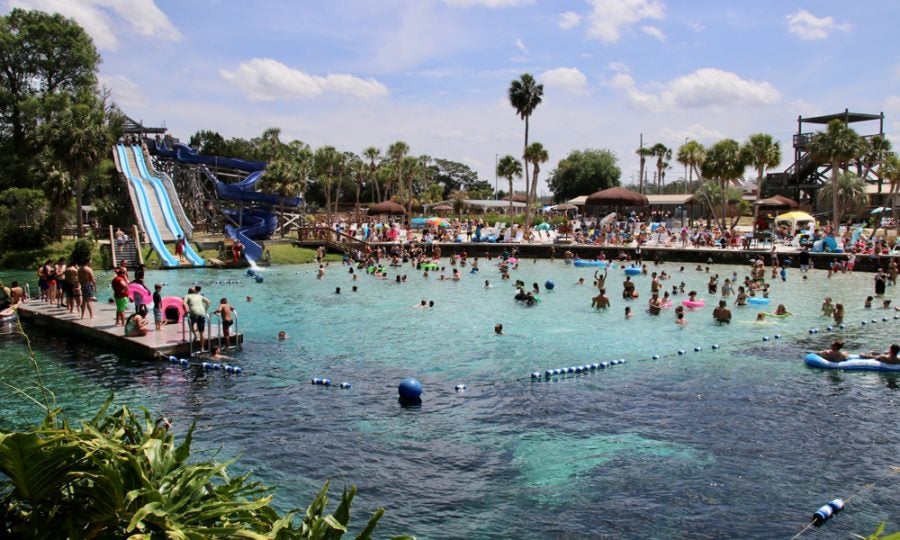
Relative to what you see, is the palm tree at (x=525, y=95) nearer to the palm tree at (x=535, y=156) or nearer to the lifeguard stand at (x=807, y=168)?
the palm tree at (x=535, y=156)

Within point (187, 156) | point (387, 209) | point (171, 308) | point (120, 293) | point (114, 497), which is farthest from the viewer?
point (387, 209)

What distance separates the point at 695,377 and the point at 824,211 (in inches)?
2274

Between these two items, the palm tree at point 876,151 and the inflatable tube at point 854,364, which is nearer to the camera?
the inflatable tube at point 854,364

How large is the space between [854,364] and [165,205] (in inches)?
1666

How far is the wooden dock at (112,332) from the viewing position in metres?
18.2

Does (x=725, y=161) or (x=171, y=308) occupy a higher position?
(x=725, y=161)

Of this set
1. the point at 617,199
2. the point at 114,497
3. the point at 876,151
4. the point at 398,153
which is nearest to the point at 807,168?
the point at 876,151

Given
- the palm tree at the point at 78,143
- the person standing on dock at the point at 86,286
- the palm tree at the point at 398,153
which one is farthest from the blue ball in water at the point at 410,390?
the palm tree at the point at 398,153

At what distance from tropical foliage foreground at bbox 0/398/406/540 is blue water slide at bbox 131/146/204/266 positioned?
38591 millimetres

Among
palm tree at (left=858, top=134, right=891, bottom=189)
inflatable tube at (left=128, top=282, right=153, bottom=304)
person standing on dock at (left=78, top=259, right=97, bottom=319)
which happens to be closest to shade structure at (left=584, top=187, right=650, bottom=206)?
palm tree at (left=858, top=134, right=891, bottom=189)

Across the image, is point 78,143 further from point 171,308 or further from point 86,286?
Answer: point 171,308

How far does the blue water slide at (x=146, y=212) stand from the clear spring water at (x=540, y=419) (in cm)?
1880

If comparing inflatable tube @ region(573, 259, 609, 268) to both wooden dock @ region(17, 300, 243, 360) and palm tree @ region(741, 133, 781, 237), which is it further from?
wooden dock @ region(17, 300, 243, 360)

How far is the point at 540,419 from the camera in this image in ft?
45.7
